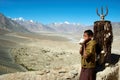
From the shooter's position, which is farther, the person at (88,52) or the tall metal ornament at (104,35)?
the tall metal ornament at (104,35)

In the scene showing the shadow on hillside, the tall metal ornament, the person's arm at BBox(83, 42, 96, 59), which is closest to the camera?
the person's arm at BBox(83, 42, 96, 59)

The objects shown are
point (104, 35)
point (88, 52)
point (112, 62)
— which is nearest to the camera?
point (88, 52)

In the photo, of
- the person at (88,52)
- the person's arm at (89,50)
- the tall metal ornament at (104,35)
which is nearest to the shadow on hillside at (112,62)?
the tall metal ornament at (104,35)

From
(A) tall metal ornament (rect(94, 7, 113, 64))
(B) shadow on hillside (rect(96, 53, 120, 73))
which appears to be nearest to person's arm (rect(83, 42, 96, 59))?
(B) shadow on hillside (rect(96, 53, 120, 73))

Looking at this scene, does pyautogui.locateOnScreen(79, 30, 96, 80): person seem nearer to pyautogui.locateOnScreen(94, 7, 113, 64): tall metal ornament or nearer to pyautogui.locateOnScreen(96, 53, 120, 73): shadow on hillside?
pyautogui.locateOnScreen(96, 53, 120, 73): shadow on hillside

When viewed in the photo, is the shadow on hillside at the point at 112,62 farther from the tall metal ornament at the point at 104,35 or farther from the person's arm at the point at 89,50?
the person's arm at the point at 89,50

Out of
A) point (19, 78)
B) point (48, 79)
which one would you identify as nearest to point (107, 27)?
point (48, 79)

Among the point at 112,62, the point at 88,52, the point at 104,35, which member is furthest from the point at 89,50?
the point at 104,35

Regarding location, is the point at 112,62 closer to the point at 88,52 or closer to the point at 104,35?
the point at 104,35

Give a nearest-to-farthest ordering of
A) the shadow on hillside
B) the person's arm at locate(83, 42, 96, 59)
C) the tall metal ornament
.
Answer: the person's arm at locate(83, 42, 96, 59) < the shadow on hillside < the tall metal ornament

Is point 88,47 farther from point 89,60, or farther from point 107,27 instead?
point 107,27

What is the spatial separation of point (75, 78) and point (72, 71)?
298 millimetres

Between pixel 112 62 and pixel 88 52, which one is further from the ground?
pixel 88 52

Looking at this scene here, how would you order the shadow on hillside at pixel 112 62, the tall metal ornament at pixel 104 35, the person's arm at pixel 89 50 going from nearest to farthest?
the person's arm at pixel 89 50
the shadow on hillside at pixel 112 62
the tall metal ornament at pixel 104 35
